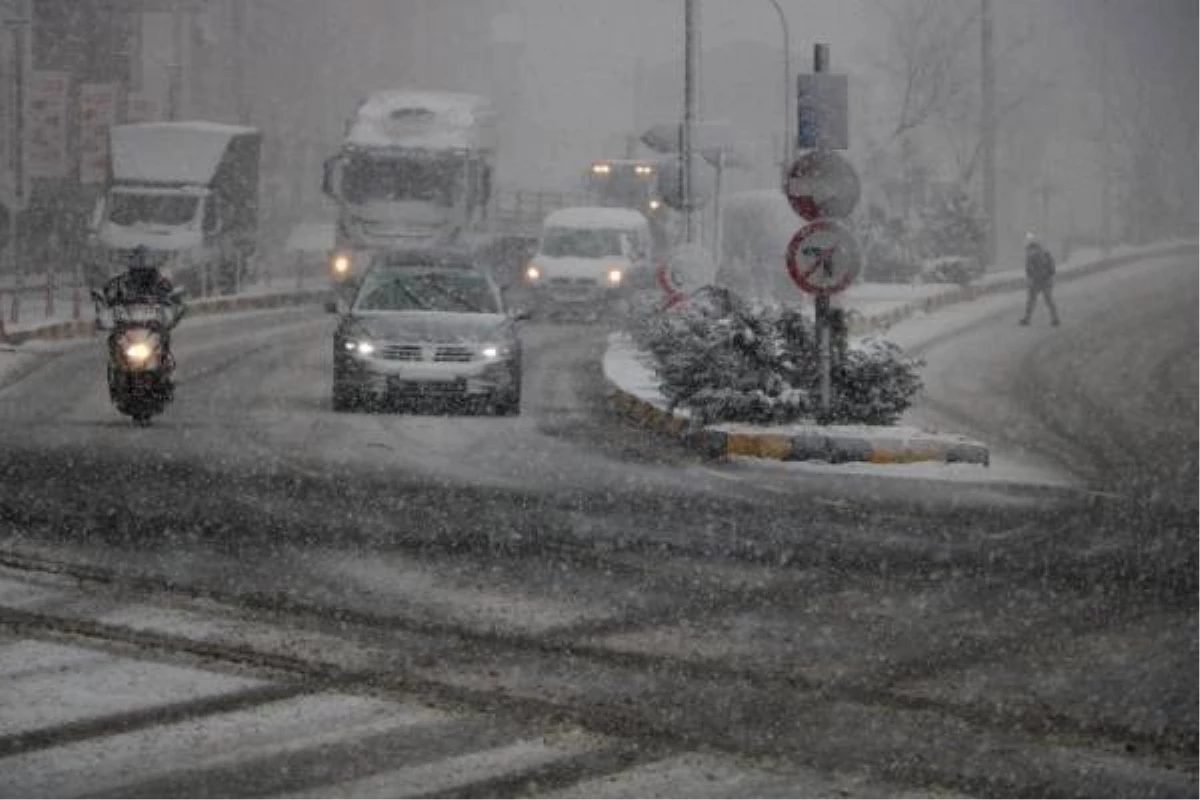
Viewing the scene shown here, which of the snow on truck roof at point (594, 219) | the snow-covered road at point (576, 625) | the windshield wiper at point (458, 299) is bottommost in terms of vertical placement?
the snow-covered road at point (576, 625)

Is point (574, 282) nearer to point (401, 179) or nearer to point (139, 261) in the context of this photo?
point (401, 179)

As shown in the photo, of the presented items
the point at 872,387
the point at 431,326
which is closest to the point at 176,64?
the point at 431,326

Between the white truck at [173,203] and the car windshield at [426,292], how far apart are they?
1752 centimetres

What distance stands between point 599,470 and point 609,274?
2110 cm

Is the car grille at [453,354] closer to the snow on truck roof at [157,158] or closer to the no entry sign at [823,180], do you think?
the no entry sign at [823,180]

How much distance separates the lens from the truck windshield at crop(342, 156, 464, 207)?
125 feet

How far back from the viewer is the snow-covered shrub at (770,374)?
675 inches

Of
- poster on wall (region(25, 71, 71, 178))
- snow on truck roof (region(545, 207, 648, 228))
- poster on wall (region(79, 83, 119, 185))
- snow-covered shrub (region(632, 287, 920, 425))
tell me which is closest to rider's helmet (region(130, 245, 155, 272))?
snow-covered shrub (region(632, 287, 920, 425))

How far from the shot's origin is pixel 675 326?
19.8 m

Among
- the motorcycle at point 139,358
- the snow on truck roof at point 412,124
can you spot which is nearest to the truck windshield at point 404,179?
the snow on truck roof at point 412,124

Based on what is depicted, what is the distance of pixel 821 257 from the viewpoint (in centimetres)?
1647

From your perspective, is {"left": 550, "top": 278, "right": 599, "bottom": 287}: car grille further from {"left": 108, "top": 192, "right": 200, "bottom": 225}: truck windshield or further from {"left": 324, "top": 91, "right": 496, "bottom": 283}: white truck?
{"left": 108, "top": 192, "right": 200, "bottom": 225}: truck windshield

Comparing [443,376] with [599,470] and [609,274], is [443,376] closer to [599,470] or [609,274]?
[599,470]

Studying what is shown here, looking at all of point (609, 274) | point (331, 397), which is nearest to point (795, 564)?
point (331, 397)
